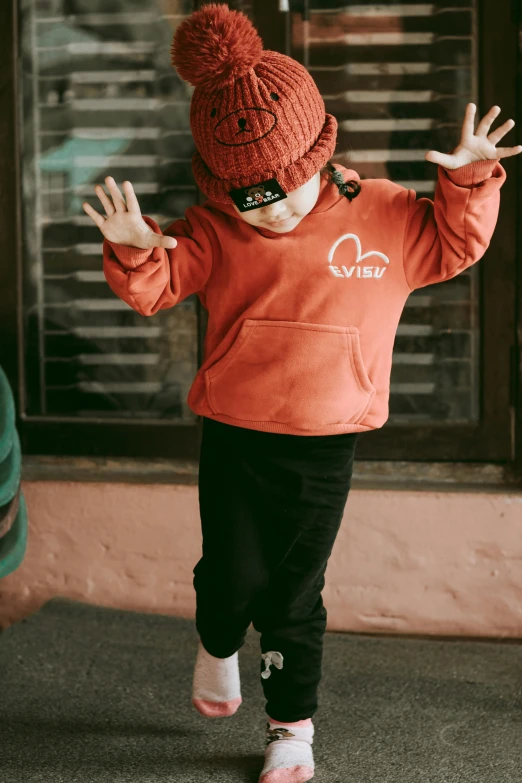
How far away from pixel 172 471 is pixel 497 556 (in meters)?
0.98

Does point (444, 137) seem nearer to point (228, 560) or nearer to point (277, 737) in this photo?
point (228, 560)

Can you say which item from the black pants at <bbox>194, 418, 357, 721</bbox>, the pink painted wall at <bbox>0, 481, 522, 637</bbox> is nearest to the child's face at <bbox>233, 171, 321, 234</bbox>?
the black pants at <bbox>194, 418, 357, 721</bbox>

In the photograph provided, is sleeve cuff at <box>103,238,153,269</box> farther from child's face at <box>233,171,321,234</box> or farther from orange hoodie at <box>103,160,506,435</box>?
child's face at <box>233,171,321,234</box>

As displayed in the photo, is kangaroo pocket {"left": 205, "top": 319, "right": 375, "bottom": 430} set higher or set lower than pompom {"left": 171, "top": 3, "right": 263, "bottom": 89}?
lower

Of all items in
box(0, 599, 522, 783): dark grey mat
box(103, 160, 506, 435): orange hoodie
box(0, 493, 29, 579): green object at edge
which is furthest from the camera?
box(0, 493, 29, 579): green object at edge

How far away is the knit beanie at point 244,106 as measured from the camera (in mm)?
1495

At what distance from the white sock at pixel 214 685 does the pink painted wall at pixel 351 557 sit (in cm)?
67

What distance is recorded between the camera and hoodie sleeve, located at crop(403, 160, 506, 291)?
152 centimetres

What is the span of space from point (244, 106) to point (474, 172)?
419mm

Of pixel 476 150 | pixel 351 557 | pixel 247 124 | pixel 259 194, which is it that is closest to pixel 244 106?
pixel 247 124

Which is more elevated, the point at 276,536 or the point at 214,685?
the point at 276,536

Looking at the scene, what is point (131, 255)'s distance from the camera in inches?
61.6

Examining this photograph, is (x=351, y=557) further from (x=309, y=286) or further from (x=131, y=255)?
(x=131, y=255)

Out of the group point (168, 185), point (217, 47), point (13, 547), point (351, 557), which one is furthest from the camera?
point (168, 185)
